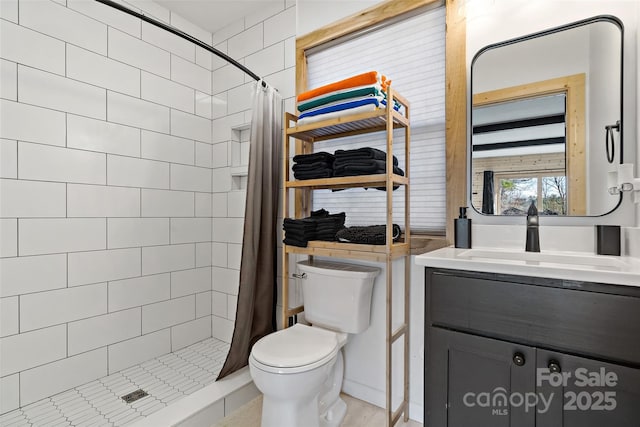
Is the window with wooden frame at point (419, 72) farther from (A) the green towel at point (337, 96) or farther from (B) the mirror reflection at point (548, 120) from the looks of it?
(A) the green towel at point (337, 96)

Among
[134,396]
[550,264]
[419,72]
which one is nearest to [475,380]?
[550,264]

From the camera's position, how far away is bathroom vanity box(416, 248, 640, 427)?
887 mm

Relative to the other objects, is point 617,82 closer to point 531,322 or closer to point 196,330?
point 531,322

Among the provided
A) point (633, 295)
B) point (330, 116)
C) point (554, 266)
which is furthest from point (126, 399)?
point (633, 295)

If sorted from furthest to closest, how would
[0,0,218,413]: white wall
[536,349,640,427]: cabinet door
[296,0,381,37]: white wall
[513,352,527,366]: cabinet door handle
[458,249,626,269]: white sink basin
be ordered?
[296,0,381,37]: white wall → [0,0,218,413]: white wall → [458,249,626,269]: white sink basin → [513,352,527,366]: cabinet door handle → [536,349,640,427]: cabinet door

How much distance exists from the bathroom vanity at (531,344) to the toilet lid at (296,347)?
46 cm

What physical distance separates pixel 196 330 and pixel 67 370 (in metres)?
0.81

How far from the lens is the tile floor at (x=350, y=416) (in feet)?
5.42

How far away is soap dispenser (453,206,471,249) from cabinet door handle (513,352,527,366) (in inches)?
21.4

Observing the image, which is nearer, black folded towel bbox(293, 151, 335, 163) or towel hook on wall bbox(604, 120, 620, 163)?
towel hook on wall bbox(604, 120, 620, 163)

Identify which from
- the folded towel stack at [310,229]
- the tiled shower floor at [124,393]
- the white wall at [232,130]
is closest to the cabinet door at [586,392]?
the folded towel stack at [310,229]

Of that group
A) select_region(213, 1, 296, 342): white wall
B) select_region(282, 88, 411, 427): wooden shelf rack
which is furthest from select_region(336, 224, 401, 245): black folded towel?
select_region(213, 1, 296, 342): white wall

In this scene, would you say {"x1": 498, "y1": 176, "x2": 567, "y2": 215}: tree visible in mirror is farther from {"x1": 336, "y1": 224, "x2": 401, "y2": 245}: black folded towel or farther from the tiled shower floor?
the tiled shower floor

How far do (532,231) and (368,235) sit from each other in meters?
0.68
